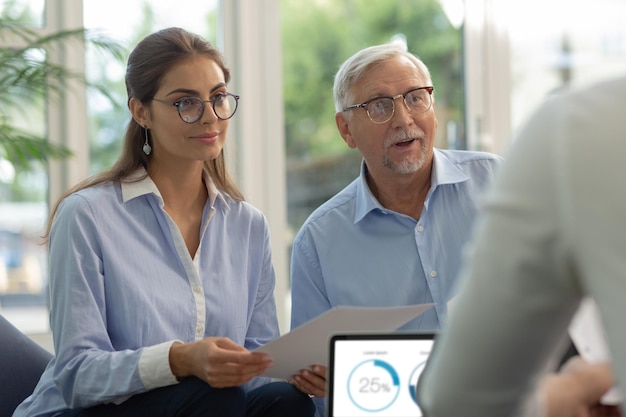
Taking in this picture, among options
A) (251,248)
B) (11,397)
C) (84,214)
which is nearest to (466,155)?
(251,248)

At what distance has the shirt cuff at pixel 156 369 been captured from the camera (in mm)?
1837

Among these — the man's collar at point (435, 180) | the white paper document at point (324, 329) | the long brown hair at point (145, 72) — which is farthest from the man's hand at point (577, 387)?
the long brown hair at point (145, 72)

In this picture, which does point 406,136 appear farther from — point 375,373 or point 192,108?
point 375,373

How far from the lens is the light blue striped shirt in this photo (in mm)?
1891

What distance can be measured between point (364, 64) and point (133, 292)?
0.89 m

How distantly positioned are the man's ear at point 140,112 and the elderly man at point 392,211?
519mm

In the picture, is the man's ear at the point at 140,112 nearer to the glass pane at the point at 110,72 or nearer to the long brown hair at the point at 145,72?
the long brown hair at the point at 145,72

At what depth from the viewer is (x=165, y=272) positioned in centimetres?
211

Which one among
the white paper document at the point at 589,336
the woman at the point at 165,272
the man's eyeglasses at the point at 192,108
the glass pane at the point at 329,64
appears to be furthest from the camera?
the glass pane at the point at 329,64

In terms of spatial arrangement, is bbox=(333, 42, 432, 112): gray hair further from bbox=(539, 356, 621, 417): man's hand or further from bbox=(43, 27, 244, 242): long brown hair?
bbox=(539, 356, 621, 417): man's hand

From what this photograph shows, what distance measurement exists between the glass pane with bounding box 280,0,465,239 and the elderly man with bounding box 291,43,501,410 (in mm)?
1588

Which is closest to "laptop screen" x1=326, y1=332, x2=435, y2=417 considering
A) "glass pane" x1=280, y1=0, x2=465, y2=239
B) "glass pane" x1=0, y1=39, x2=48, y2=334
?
"glass pane" x1=0, y1=39, x2=48, y2=334

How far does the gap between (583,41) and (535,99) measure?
0.37 metres

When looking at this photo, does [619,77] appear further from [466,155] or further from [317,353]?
[466,155]
